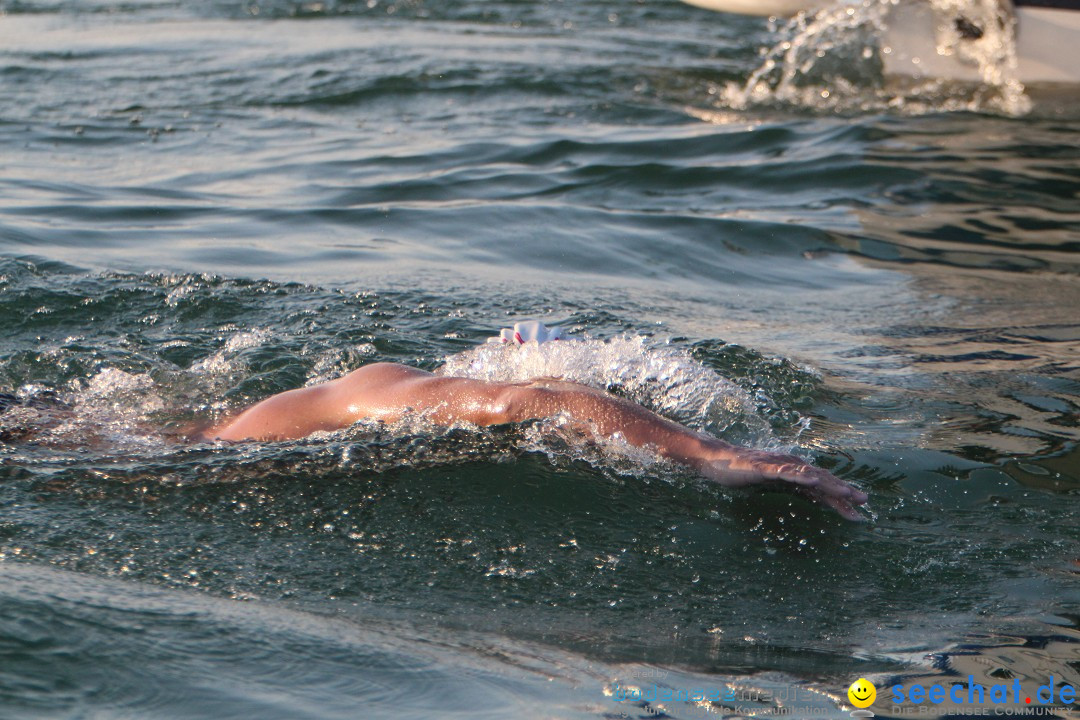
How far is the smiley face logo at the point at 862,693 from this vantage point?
2959 millimetres

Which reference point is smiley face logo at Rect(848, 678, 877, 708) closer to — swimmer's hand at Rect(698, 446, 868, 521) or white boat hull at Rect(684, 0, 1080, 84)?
swimmer's hand at Rect(698, 446, 868, 521)

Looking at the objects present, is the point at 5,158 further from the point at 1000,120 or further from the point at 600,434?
the point at 1000,120

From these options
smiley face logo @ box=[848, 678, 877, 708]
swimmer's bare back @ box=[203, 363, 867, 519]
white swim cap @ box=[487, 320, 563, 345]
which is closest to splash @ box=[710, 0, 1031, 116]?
white swim cap @ box=[487, 320, 563, 345]

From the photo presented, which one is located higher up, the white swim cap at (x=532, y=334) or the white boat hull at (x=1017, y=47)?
the white boat hull at (x=1017, y=47)

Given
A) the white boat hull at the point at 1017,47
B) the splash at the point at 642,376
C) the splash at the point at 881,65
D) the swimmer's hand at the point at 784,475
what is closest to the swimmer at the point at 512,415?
the swimmer's hand at the point at 784,475

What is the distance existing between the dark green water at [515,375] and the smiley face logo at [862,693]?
66 millimetres

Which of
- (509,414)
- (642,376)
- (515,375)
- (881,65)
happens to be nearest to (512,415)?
(509,414)

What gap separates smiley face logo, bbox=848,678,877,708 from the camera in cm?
296

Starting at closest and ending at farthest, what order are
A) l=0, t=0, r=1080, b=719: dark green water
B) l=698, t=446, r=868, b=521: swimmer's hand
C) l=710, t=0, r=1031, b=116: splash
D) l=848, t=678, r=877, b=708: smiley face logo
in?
l=848, t=678, r=877, b=708: smiley face logo
l=0, t=0, r=1080, b=719: dark green water
l=698, t=446, r=868, b=521: swimmer's hand
l=710, t=0, r=1031, b=116: splash

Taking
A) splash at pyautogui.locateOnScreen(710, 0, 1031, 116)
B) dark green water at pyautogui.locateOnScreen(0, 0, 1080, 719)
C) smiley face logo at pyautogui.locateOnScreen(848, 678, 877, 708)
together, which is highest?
splash at pyautogui.locateOnScreen(710, 0, 1031, 116)

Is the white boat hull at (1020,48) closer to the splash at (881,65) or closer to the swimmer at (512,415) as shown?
the splash at (881,65)

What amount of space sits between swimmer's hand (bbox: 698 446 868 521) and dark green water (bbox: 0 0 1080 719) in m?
0.26

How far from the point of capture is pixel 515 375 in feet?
14.8

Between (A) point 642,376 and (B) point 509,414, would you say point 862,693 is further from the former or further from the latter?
(A) point 642,376
